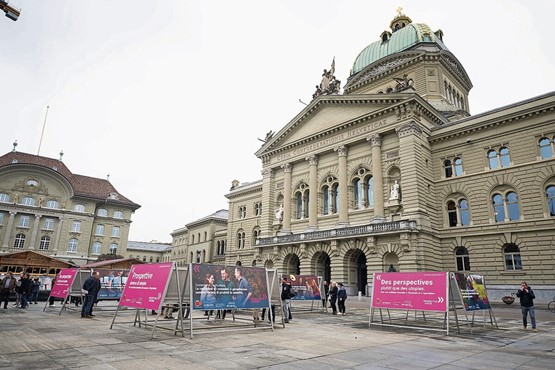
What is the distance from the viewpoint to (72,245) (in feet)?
201

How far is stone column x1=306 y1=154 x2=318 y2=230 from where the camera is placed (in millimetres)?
39406

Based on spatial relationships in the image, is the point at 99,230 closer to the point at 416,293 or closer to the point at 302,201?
the point at 302,201

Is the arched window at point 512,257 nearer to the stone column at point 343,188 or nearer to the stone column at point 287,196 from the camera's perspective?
the stone column at point 343,188

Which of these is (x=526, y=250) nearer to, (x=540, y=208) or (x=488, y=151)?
(x=540, y=208)

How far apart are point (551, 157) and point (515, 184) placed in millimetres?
3070

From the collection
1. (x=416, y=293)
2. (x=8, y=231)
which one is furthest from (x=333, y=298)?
(x=8, y=231)

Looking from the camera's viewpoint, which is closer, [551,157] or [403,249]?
[551,157]

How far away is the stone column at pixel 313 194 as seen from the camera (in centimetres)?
3941

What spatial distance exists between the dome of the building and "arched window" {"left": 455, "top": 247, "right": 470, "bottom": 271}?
3003 centimetres

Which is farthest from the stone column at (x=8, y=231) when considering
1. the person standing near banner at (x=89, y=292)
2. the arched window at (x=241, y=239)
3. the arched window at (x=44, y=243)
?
the person standing near banner at (x=89, y=292)

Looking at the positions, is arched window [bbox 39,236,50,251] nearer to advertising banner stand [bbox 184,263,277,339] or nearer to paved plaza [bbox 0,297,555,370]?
paved plaza [bbox 0,297,555,370]

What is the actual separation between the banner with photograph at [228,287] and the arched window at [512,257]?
23882mm

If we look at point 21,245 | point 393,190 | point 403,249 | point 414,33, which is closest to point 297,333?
point 403,249

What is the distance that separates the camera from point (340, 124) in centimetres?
3859
